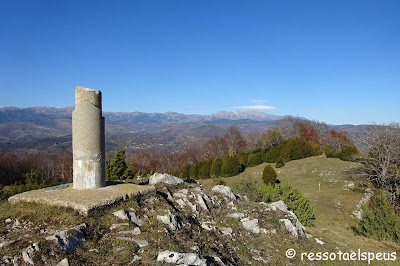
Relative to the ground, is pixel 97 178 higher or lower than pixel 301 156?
higher

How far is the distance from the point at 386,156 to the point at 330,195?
5.60m

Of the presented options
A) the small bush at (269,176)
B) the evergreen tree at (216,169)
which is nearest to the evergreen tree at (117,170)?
the evergreen tree at (216,169)

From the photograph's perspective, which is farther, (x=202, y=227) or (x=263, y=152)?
(x=263, y=152)

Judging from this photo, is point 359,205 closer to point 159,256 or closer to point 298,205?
point 298,205

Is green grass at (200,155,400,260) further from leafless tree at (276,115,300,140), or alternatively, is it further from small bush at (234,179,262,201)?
leafless tree at (276,115,300,140)

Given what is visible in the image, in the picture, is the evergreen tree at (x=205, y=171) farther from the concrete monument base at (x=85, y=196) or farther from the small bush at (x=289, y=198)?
the concrete monument base at (x=85, y=196)

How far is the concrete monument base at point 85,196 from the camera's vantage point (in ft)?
25.8

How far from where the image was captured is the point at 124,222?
758cm

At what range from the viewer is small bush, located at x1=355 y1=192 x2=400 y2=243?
1348 centimetres

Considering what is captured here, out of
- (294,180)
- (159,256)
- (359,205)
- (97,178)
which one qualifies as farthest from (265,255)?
(294,180)

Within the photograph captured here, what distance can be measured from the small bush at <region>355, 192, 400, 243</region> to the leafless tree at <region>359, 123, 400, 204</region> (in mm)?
7073

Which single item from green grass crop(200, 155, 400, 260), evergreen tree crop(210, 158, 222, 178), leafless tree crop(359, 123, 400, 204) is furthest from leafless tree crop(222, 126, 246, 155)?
leafless tree crop(359, 123, 400, 204)

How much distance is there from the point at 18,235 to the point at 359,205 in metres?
22.2

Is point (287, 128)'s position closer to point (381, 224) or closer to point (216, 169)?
point (216, 169)
